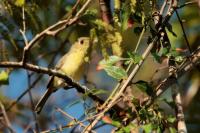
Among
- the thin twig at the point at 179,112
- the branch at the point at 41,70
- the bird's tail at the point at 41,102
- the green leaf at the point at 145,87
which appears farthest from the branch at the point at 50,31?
the bird's tail at the point at 41,102

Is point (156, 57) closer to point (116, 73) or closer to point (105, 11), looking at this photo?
point (116, 73)

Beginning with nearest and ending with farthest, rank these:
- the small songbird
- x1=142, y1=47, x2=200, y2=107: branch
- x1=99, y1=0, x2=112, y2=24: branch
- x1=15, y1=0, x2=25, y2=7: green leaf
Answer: x1=142, y1=47, x2=200, y2=107: branch, x1=15, y1=0, x2=25, y2=7: green leaf, x1=99, y1=0, x2=112, y2=24: branch, the small songbird

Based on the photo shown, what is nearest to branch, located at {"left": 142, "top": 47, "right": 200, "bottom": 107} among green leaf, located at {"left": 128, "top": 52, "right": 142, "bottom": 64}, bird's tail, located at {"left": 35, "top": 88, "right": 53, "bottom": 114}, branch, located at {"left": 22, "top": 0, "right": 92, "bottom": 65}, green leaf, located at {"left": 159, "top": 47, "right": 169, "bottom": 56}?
green leaf, located at {"left": 159, "top": 47, "right": 169, "bottom": 56}

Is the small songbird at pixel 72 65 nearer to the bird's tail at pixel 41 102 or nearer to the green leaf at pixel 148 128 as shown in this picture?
the bird's tail at pixel 41 102

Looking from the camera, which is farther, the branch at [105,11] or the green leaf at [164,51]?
the branch at [105,11]

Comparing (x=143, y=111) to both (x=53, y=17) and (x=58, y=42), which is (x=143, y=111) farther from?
(x=58, y=42)

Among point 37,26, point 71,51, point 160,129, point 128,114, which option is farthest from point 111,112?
point 71,51

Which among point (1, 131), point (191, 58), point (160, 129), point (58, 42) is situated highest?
point (191, 58)

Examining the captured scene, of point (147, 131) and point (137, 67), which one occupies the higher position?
point (137, 67)

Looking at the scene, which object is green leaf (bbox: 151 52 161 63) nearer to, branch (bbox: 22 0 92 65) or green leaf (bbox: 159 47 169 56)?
green leaf (bbox: 159 47 169 56)

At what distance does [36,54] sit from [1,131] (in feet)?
2.39

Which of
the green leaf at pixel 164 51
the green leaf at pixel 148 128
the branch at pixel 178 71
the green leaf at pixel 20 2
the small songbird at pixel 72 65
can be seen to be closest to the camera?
the green leaf at pixel 148 128

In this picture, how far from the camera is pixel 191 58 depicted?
2.83 metres

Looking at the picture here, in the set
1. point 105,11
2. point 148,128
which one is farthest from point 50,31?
point 105,11
